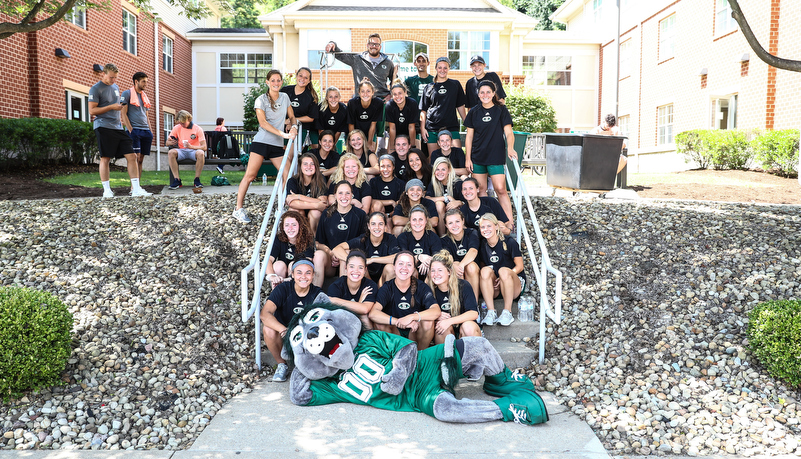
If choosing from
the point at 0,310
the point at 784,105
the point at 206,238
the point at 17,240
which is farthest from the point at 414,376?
the point at 784,105

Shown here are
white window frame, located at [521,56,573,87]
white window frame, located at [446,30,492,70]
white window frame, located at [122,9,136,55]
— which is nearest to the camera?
white window frame, located at [122,9,136,55]

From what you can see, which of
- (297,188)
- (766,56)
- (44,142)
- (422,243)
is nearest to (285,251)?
(297,188)

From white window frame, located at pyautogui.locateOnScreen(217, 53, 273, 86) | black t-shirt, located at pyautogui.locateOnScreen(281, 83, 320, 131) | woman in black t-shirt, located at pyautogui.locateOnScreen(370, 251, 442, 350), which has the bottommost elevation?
woman in black t-shirt, located at pyautogui.locateOnScreen(370, 251, 442, 350)

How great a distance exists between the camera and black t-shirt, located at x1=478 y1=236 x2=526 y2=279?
5.21 meters

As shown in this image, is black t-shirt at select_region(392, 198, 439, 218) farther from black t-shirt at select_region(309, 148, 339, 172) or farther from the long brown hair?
black t-shirt at select_region(309, 148, 339, 172)

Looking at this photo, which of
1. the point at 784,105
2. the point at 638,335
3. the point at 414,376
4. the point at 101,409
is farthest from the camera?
the point at 784,105

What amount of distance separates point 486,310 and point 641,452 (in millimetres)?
1812

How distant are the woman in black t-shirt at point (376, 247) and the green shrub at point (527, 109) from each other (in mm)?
14941

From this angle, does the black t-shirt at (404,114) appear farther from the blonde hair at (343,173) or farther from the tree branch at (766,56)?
the tree branch at (766,56)

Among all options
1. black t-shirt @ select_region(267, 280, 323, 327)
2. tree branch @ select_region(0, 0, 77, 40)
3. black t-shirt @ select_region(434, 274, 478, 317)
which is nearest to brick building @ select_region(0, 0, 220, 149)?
tree branch @ select_region(0, 0, 77, 40)

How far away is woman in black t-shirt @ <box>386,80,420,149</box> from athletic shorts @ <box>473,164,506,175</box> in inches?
46.0

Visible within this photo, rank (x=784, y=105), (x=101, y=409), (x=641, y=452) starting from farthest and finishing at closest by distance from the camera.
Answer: (x=784, y=105), (x=101, y=409), (x=641, y=452)

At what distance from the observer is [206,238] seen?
21.0 ft

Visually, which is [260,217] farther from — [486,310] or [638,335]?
[638,335]
